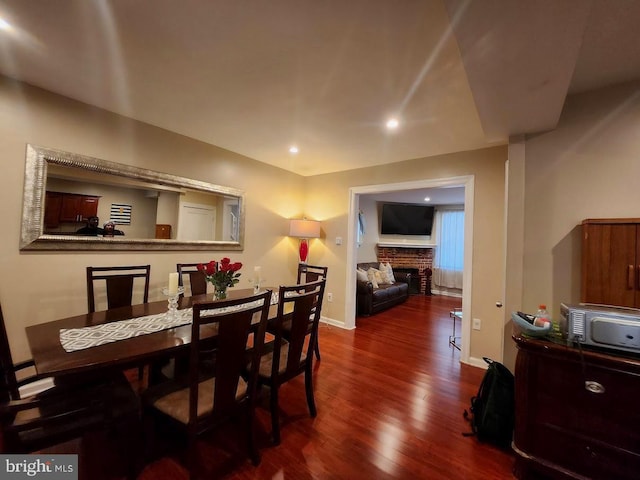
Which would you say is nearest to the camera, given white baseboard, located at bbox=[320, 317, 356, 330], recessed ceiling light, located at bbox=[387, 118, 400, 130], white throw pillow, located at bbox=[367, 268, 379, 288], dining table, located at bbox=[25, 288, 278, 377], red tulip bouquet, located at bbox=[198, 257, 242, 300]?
dining table, located at bbox=[25, 288, 278, 377]

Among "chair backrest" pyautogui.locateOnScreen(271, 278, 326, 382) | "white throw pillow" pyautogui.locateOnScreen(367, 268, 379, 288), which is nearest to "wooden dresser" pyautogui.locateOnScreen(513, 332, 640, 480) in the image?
"chair backrest" pyautogui.locateOnScreen(271, 278, 326, 382)

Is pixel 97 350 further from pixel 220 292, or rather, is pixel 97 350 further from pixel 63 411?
pixel 220 292

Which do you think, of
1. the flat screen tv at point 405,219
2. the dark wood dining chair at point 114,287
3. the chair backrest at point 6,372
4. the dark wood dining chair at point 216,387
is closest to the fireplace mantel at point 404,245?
the flat screen tv at point 405,219

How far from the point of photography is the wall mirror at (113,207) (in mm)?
2141

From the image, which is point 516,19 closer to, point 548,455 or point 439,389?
point 548,455

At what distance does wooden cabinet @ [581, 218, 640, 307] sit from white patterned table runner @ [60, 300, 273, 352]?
221 cm

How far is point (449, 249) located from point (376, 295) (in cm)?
339

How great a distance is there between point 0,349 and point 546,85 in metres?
3.28

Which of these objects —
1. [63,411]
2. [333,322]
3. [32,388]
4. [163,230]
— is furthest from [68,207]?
[333,322]

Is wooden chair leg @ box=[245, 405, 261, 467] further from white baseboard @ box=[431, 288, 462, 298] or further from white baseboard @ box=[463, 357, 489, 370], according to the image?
white baseboard @ box=[431, 288, 462, 298]

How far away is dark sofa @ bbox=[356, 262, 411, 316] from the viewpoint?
4754 millimetres

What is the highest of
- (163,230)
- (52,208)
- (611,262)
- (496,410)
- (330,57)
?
(330,57)

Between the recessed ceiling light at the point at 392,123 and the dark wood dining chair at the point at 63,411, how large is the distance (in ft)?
9.20

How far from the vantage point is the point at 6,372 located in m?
1.37
